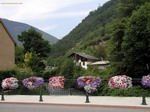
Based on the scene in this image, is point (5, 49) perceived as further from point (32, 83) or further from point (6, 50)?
point (32, 83)

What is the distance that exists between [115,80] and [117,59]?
1076 centimetres

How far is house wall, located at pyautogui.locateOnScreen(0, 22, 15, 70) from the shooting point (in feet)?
209

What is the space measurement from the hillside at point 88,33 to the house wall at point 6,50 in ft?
279

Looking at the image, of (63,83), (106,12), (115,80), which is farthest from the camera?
(106,12)

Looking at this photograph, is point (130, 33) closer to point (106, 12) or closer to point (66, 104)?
point (66, 104)

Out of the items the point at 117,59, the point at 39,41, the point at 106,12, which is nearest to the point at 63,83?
the point at 117,59

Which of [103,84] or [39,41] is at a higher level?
[39,41]

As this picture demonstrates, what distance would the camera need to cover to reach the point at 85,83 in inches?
1007

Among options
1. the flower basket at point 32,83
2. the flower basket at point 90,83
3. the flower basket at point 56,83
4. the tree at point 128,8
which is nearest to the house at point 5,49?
the tree at point 128,8

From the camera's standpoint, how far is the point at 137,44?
3009 centimetres

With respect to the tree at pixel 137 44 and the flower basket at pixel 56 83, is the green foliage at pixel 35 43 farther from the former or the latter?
the flower basket at pixel 56 83

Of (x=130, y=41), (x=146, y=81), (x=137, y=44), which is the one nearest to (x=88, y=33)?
(x=130, y=41)

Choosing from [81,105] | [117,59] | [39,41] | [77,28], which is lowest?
[81,105]

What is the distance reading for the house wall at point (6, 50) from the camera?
209 ft
